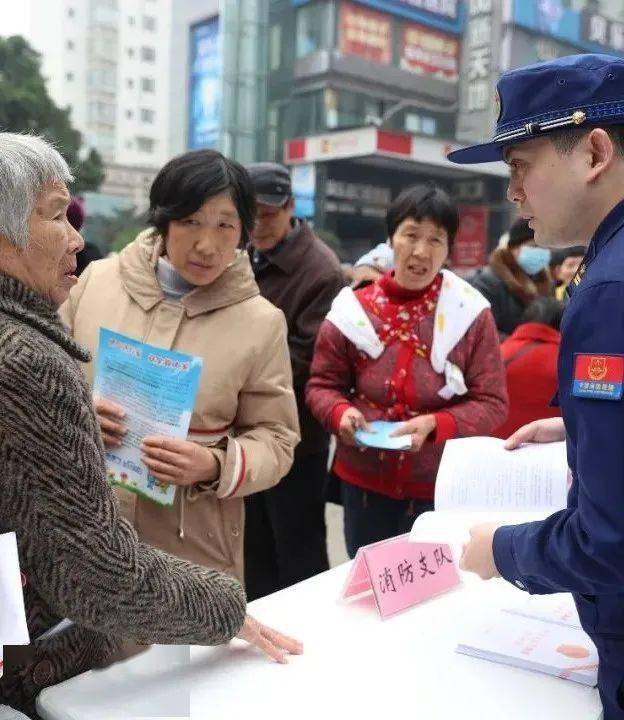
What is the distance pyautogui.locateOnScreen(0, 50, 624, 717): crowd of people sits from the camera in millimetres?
974

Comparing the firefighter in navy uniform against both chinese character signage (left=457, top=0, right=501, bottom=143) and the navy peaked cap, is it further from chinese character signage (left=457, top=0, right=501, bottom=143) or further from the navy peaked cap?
chinese character signage (left=457, top=0, right=501, bottom=143)

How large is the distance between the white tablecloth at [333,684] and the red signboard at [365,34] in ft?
68.8

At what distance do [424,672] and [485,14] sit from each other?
23203 mm

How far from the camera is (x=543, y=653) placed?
1.24 meters

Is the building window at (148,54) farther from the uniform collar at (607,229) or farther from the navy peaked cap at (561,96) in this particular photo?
the uniform collar at (607,229)

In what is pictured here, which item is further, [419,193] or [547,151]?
[419,193]

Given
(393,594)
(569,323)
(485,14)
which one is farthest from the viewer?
(485,14)

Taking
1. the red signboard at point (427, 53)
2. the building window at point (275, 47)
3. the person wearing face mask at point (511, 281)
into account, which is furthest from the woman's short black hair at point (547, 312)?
the red signboard at point (427, 53)

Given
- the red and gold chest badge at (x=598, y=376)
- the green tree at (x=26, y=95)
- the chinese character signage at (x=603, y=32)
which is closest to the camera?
the red and gold chest badge at (x=598, y=376)

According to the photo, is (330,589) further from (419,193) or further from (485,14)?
(485,14)

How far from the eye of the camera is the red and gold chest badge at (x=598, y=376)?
0.85m

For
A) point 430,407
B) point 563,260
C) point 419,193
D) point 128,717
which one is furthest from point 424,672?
point 563,260

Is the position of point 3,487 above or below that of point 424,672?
above

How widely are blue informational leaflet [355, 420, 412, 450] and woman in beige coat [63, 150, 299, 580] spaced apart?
273 mm
